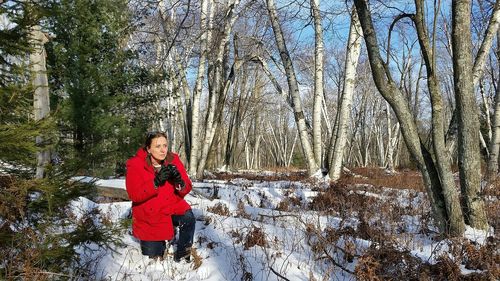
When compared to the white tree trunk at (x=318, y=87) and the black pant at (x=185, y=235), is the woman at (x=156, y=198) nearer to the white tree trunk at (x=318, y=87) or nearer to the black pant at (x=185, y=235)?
the black pant at (x=185, y=235)

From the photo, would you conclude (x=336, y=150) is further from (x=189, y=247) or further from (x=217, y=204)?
(x=189, y=247)

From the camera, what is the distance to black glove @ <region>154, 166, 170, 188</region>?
353 centimetres

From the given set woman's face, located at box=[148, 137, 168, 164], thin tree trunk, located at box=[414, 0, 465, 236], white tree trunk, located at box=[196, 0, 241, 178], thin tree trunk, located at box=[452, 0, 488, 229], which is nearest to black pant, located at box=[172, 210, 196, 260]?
woman's face, located at box=[148, 137, 168, 164]

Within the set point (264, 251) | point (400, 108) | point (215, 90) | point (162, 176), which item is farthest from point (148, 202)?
point (215, 90)

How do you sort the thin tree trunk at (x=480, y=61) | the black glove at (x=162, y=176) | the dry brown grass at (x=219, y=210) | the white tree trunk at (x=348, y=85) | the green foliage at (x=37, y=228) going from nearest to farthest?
1. the green foliage at (x=37, y=228)
2. the black glove at (x=162, y=176)
3. the thin tree trunk at (x=480, y=61)
4. the dry brown grass at (x=219, y=210)
5. the white tree trunk at (x=348, y=85)

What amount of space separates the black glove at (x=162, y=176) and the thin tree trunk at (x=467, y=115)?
2929 millimetres

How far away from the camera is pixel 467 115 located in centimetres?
388

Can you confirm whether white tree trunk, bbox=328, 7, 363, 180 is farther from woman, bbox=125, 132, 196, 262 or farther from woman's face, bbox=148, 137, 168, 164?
woman's face, bbox=148, 137, 168, 164

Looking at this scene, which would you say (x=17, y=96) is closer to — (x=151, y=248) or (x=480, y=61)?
(x=151, y=248)

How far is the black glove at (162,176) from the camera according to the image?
3531 millimetres

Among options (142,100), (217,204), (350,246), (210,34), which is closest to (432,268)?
(350,246)

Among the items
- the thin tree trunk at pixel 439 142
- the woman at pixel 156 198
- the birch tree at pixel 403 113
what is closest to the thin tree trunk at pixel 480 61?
the thin tree trunk at pixel 439 142

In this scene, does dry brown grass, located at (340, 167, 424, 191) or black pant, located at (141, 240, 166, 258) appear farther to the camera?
dry brown grass, located at (340, 167, 424, 191)

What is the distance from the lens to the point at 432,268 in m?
3.03
